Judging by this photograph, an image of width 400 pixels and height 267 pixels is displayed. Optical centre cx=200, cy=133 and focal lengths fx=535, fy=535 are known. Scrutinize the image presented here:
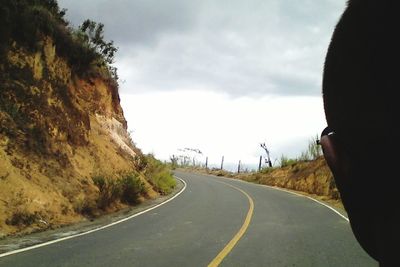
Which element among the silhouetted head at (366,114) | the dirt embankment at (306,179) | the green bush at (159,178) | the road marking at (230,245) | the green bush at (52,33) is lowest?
the road marking at (230,245)

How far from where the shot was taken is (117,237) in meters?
12.9

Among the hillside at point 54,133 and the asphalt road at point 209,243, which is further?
the hillside at point 54,133

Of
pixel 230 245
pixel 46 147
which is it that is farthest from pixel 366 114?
pixel 46 147

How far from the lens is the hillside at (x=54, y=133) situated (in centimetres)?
1683

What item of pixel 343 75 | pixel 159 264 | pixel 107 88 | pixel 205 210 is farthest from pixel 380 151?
pixel 107 88

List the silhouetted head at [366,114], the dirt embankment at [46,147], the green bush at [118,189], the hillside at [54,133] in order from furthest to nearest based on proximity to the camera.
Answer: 1. the green bush at [118,189]
2. the hillside at [54,133]
3. the dirt embankment at [46,147]
4. the silhouetted head at [366,114]

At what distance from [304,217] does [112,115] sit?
1852 centimetres

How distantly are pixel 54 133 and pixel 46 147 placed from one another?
160 cm

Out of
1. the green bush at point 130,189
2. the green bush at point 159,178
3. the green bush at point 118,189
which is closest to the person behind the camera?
the green bush at point 118,189

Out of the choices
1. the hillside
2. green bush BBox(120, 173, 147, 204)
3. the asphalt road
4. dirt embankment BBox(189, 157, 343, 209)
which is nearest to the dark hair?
the asphalt road

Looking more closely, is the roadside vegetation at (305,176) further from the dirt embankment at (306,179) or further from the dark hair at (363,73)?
the dark hair at (363,73)

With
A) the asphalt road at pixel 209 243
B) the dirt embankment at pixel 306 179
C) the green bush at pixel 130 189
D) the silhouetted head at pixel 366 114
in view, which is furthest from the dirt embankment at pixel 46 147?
the silhouetted head at pixel 366 114

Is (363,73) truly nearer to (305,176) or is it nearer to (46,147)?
(46,147)

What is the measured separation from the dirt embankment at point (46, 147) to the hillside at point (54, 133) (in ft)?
0.12
